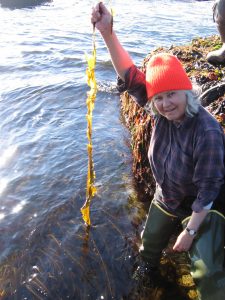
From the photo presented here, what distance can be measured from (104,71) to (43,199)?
6998 millimetres

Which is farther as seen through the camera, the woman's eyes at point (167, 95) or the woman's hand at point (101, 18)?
the woman's hand at point (101, 18)

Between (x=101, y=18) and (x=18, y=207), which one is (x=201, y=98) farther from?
(x=18, y=207)

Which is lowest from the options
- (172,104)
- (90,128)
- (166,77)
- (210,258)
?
(210,258)

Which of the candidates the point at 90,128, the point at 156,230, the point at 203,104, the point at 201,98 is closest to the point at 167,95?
the point at 90,128

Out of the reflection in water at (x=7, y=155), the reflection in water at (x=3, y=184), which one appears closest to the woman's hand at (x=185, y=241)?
the reflection in water at (x=3, y=184)

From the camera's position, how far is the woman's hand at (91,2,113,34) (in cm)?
312

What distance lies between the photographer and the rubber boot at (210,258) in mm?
2926

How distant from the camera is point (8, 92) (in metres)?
9.58

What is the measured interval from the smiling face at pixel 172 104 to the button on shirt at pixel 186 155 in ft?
0.27

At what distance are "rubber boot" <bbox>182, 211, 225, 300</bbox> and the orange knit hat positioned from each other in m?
1.10

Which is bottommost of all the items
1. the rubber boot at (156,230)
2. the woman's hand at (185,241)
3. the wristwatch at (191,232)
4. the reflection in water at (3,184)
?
the reflection in water at (3,184)

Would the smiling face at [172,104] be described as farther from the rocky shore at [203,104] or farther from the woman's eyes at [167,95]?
the rocky shore at [203,104]

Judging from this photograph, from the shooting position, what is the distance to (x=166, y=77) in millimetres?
2902

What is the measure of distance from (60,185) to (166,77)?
329 centimetres
